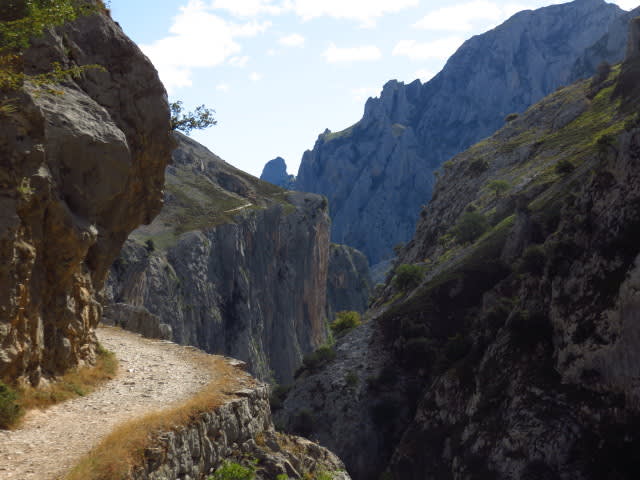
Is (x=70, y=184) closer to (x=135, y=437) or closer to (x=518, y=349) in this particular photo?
(x=135, y=437)

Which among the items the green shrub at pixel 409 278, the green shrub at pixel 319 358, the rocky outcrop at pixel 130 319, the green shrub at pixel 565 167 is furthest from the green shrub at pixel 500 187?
the rocky outcrop at pixel 130 319

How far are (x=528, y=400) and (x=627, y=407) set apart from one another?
8.06 meters

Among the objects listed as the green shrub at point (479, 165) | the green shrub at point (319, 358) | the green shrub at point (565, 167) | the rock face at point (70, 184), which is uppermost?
the green shrub at point (479, 165)

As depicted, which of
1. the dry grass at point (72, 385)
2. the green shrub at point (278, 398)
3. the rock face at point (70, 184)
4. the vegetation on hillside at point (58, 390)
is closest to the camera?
the vegetation on hillside at point (58, 390)

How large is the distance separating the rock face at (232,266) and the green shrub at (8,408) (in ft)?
177

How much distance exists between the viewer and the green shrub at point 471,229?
81.2 metres

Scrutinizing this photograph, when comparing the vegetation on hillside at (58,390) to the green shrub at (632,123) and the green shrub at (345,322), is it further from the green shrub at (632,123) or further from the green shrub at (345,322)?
the green shrub at (345,322)

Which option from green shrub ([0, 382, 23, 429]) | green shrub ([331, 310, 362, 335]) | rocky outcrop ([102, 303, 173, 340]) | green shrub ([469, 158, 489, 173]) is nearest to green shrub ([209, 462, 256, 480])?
green shrub ([0, 382, 23, 429])

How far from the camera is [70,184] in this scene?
22031mm

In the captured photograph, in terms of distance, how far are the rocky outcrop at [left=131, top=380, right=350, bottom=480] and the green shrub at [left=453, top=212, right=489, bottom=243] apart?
59.6 metres

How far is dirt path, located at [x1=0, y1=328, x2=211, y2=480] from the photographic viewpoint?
43.4 ft

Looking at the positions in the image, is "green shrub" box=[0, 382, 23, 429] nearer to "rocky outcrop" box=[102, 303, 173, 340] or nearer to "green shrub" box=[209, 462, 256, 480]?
"green shrub" box=[209, 462, 256, 480]

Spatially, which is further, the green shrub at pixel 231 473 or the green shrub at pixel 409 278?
the green shrub at pixel 409 278

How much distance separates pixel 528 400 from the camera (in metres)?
41.8
